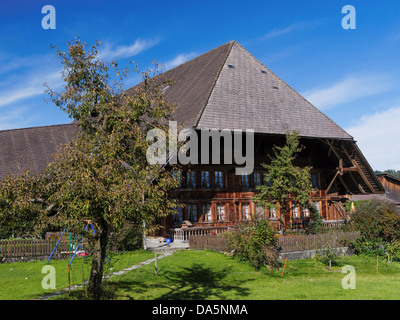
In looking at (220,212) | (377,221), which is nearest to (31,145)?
(220,212)

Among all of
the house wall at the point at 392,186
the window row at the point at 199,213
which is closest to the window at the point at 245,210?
the window row at the point at 199,213

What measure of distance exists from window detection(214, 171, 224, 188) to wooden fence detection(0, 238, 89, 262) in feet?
36.9

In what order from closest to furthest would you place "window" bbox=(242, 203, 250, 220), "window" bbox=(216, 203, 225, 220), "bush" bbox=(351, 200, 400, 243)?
1. "bush" bbox=(351, 200, 400, 243)
2. "window" bbox=(216, 203, 225, 220)
3. "window" bbox=(242, 203, 250, 220)

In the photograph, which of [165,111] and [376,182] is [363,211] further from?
[165,111]

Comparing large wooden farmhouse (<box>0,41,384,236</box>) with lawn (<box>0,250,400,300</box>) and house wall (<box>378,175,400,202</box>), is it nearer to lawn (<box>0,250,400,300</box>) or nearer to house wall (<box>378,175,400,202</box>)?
lawn (<box>0,250,400,300</box>)

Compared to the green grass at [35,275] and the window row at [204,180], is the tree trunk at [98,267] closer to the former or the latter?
the green grass at [35,275]

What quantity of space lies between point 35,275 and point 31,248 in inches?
157

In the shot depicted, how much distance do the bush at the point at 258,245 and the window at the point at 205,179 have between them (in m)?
8.45

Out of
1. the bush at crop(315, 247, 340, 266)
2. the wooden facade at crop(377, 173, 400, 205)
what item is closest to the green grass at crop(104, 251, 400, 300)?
the bush at crop(315, 247, 340, 266)

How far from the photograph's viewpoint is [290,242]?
20.8 meters

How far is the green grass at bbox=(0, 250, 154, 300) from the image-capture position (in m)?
12.5

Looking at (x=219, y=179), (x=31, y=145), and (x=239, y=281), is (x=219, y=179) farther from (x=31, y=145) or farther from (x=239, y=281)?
(x=31, y=145)
